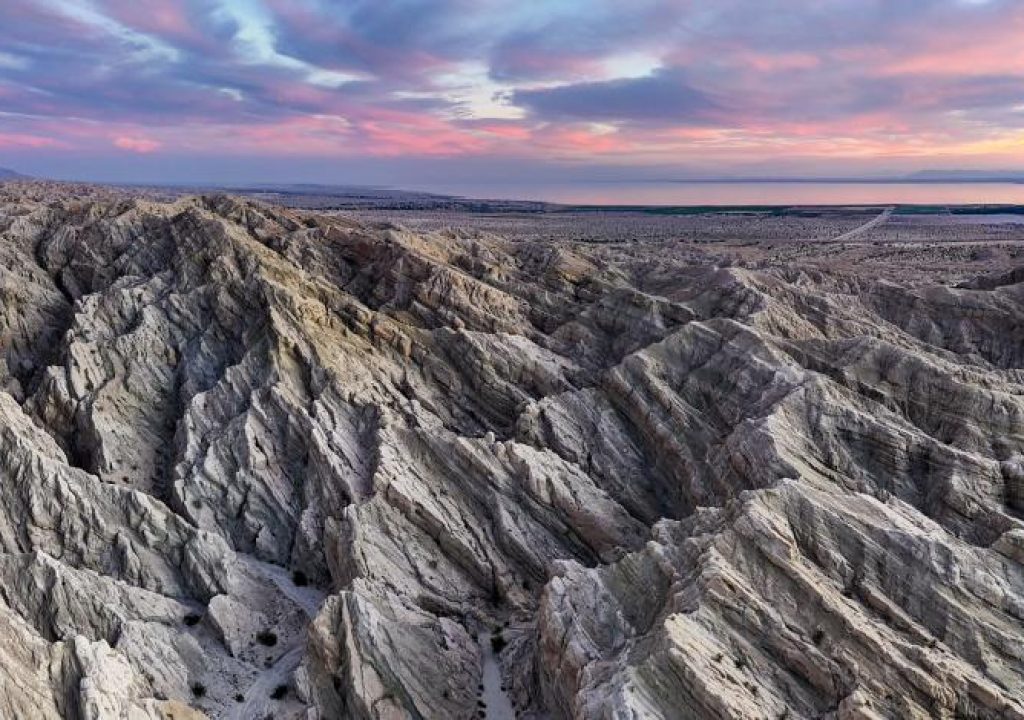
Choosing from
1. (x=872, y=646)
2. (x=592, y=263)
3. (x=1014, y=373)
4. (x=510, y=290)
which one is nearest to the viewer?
(x=872, y=646)

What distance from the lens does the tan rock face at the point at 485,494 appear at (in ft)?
114

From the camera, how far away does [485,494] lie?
57812mm

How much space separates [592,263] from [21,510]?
82.2 metres

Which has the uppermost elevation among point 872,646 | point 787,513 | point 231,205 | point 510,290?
point 231,205

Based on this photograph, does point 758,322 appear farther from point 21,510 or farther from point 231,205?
point 231,205

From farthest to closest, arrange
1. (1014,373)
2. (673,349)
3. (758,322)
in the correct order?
1. (758,322)
2. (673,349)
3. (1014,373)

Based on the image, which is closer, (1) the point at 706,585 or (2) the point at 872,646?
(2) the point at 872,646

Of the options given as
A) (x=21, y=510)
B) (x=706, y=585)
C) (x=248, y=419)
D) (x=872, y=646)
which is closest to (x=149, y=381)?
(x=248, y=419)

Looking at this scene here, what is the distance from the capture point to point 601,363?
267 ft

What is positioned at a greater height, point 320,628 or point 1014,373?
point 1014,373

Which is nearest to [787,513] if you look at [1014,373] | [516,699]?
[516,699]

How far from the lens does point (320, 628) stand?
4262 cm

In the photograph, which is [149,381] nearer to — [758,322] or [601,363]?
[601,363]

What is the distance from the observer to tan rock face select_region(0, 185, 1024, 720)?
114ft
